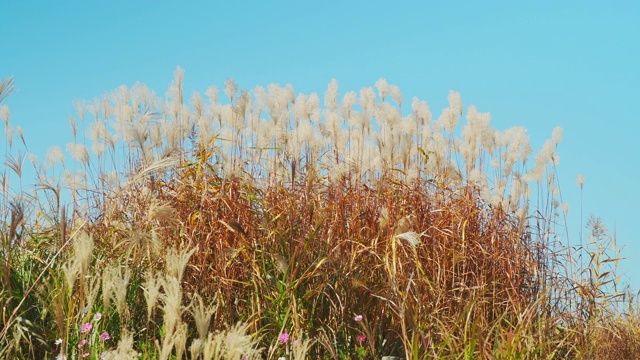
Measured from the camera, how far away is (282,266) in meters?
3.49

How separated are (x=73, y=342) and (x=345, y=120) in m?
2.64

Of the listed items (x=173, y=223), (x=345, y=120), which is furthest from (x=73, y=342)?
(x=345, y=120)

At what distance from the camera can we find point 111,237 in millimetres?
4262

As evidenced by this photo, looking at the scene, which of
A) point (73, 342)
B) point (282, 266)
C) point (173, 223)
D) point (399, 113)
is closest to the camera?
point (73, 342)

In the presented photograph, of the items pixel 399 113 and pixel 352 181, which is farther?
pixel 399 113

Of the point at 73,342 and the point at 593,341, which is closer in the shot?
the point at 73,342

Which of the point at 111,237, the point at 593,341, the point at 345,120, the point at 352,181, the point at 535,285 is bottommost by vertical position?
the point at 593,341

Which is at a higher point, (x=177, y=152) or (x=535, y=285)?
(x=177, y=152)

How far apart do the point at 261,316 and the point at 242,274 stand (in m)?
0.30

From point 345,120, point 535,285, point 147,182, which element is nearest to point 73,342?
point 147,182

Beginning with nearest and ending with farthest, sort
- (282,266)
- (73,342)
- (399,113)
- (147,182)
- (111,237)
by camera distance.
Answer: (73,342) → (282,266) → (111,237) → (147,182) → (399,113)

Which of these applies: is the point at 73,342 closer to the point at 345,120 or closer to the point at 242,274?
the point at 242,274

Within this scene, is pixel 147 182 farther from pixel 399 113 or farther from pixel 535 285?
pixel 535 285

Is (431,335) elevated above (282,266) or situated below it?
below
